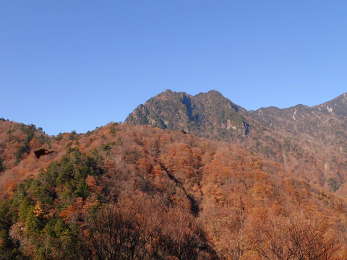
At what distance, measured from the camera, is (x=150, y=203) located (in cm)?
7069

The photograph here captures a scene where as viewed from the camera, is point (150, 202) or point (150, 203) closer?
point (150, 203)

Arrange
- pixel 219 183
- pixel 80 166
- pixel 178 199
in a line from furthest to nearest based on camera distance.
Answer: pixel 219 183, pixel 178 199, pixel 80 166

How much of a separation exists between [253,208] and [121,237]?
69101 mm

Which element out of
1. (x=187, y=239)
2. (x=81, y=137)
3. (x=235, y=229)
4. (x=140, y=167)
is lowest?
(x=235, y=229)

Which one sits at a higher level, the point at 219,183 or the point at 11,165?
the point at 11,165

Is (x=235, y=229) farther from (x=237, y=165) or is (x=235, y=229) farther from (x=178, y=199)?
(x=237, y=165)

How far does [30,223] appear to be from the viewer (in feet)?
185

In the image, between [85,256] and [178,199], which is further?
[178,199]

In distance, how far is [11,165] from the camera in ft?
371

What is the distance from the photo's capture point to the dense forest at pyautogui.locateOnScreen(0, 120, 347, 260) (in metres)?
45.5

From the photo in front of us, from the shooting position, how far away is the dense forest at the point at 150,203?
45.5m

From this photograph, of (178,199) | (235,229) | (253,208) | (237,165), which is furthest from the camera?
(237,165)

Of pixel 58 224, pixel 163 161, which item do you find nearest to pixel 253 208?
pixel 163 161

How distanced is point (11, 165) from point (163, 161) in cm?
5719
